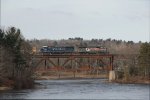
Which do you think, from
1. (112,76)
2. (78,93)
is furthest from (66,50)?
(78,93)

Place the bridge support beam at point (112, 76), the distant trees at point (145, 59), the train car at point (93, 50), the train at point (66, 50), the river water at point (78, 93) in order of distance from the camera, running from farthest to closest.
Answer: the train car at point (93, 50)
the train at point (66, 50)
the bridge support beam at point (112, 76)
the distant trees at point (145, 59)
the river water at point (78, 93)

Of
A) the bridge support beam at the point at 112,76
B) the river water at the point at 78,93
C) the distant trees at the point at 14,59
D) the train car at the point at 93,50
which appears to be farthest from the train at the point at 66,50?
the river water at the point at 78,93

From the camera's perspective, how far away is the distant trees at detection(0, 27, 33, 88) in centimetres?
12231

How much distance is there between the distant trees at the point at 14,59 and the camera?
401 ft

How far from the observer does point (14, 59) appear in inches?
5074

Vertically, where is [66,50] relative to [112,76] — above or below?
above

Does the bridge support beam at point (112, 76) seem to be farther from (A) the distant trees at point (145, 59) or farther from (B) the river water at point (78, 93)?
(B) the river water at point (78, 93)

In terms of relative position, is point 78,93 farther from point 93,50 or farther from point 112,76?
point 93,50

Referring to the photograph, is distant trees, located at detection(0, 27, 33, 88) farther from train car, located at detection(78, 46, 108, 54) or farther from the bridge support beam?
train car, located at detection(78, 46, 108, 54)

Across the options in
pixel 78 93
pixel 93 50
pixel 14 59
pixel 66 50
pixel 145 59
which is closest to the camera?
pixel 78 93

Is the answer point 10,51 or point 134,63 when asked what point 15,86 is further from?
point 134,63

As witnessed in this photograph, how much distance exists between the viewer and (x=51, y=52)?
617ft

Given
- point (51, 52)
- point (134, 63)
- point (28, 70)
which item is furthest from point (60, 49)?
point (28, 70)

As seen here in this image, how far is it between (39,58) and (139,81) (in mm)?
36131
